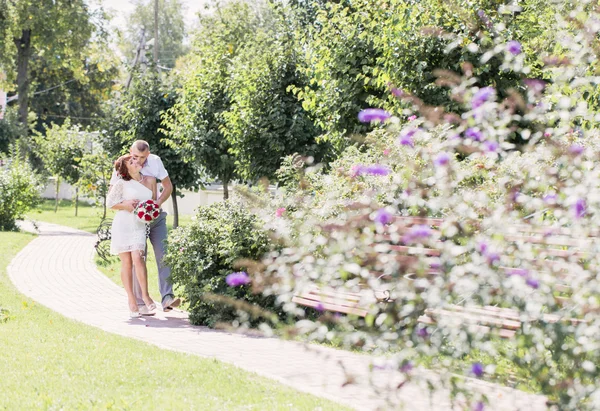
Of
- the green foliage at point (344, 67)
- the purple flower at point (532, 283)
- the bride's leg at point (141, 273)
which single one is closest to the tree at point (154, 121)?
the green foliage at point (344, 67)

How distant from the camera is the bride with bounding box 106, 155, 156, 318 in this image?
9.95 meters

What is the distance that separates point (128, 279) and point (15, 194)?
15.7 metres

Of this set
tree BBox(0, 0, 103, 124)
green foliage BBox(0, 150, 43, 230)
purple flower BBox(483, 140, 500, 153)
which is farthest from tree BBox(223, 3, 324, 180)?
tree BBox(0, 0, 103, 124)

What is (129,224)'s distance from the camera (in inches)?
393

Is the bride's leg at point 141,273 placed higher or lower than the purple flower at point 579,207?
lower

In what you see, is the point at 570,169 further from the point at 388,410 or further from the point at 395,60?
the point at 395,60

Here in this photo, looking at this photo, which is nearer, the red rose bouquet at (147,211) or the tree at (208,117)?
the red rose bouquet at (147,211)

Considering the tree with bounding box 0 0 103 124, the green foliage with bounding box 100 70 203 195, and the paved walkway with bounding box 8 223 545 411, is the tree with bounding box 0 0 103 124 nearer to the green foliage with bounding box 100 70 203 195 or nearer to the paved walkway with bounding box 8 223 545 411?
the green foliage with bounding box 100 70 203 195

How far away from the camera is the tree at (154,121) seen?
74.9 ft

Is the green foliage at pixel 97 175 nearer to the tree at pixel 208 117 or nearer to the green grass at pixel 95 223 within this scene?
the green grass at pixel 95 223

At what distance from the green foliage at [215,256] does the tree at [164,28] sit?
202ft

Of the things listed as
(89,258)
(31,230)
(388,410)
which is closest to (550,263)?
(388,410)

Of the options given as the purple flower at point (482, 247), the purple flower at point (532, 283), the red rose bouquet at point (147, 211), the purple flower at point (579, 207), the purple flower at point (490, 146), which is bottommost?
the red rose bouquet at point (147, 211)

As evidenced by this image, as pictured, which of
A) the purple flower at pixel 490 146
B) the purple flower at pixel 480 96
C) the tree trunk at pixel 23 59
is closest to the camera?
the purple flower at pixel 490 146
